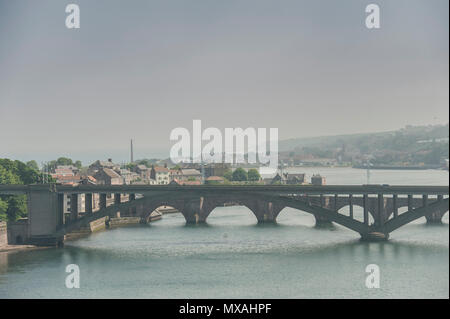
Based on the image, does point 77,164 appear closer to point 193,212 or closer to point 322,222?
point 193,212

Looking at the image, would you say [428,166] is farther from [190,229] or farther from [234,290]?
[234,290]

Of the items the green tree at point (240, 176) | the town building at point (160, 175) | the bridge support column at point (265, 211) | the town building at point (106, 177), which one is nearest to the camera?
the bridge support column at point (265, 211)

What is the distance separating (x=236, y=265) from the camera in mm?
40562

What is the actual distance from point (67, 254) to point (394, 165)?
10257 cm

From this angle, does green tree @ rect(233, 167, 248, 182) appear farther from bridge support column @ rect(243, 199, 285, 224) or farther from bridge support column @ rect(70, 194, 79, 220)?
bridge support column @ rect(70, 194, 79, 220)

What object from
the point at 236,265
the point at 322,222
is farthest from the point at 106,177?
the point at 236,265

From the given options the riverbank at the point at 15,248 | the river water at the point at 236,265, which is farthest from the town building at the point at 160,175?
the riverbank at the point at 15,248

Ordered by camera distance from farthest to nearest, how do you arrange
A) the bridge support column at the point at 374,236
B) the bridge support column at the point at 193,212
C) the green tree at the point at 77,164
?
the green tree at the point at 77,164, the bridge support column at the point at 193,212, the bridge support column at the point at 374,236

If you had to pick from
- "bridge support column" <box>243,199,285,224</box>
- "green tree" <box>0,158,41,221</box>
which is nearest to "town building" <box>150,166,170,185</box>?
"green tree" <box>0,158,41,221</box>

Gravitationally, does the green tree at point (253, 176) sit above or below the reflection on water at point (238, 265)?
above

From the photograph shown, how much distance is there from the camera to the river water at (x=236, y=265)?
111 feet

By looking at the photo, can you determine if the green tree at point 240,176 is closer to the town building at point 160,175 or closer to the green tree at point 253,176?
the green tree at point 253,176
